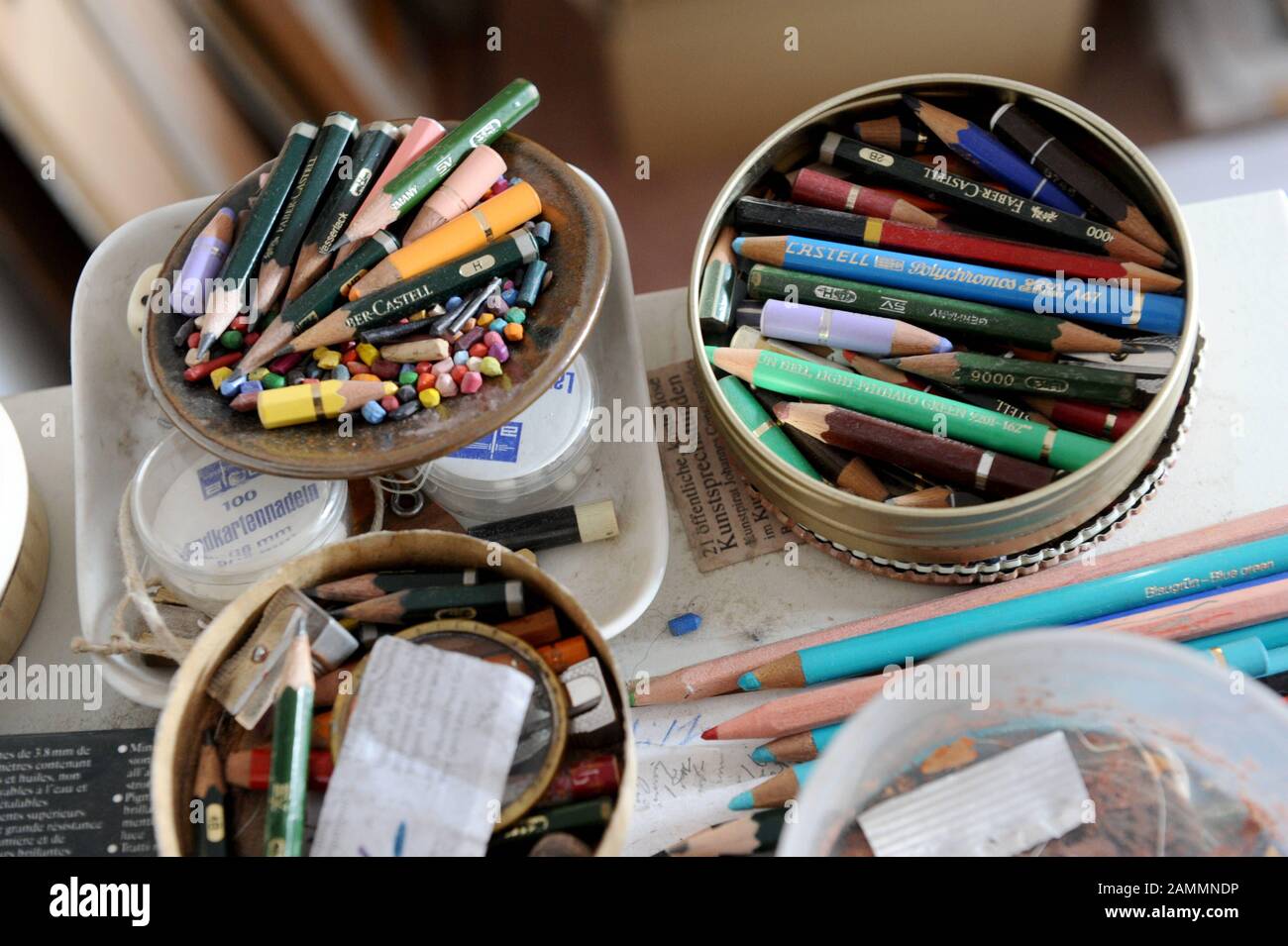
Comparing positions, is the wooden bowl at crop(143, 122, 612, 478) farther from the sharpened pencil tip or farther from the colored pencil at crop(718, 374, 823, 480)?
the sharpened pencil tip

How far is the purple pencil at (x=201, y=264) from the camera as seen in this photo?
0.57 meters

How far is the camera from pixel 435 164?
1.92 ft

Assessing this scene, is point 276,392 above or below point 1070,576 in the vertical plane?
above

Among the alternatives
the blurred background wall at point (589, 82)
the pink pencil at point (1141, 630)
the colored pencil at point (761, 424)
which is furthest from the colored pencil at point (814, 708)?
the blurred background wall at point (589, 82)

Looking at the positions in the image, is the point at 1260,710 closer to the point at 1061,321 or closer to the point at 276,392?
the point at 1061,321

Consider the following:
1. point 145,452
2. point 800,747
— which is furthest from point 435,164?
point 800,747

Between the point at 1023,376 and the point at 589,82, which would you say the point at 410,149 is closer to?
the point at 1023,376

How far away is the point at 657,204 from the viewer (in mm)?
1050

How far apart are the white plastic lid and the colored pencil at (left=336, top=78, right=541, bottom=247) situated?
114 millimetres

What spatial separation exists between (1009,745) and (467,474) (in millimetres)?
287

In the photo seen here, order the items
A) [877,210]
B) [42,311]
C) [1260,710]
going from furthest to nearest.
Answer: [42,311], [877,210], [1260,710]

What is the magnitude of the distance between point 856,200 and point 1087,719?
11.6 inches

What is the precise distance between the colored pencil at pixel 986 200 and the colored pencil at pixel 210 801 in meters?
0.43
